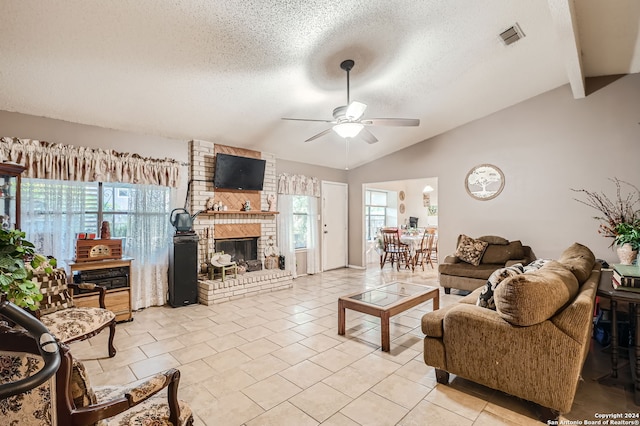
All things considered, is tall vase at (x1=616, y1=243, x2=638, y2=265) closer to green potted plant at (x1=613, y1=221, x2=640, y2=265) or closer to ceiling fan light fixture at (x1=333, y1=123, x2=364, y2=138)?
green potted plant at (x1=613, y1=221, x2=640, y2=265)

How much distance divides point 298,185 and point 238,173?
4.95 ft

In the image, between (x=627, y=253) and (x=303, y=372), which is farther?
(x=627, y=253)

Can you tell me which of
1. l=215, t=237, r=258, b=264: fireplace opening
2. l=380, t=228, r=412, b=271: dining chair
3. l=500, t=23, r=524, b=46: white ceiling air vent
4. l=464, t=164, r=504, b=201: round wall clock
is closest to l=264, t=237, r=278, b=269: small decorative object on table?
l=215, t=237, r=258, b=264: fireplace opening

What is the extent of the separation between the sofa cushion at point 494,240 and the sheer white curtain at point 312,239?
3.16 meters

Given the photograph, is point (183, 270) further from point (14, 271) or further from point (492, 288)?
point (492, 288)

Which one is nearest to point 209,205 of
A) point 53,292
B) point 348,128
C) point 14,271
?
point 53,292

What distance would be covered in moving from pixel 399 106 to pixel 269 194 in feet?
8.91

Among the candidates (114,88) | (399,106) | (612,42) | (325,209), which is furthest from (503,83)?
(114,88)

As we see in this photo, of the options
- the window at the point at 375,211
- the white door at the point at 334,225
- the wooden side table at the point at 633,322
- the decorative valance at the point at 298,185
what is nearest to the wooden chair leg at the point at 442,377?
the wooden side table at the point at 633,322

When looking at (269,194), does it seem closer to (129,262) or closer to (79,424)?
(129,262)

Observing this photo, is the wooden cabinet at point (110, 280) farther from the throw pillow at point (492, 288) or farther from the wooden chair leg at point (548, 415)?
the wooden chair leg at point (548, 415)

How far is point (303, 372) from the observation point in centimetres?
258

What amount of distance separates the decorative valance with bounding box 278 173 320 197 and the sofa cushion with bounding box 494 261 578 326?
15.1 ft

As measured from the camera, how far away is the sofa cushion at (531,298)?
189 centimetres
